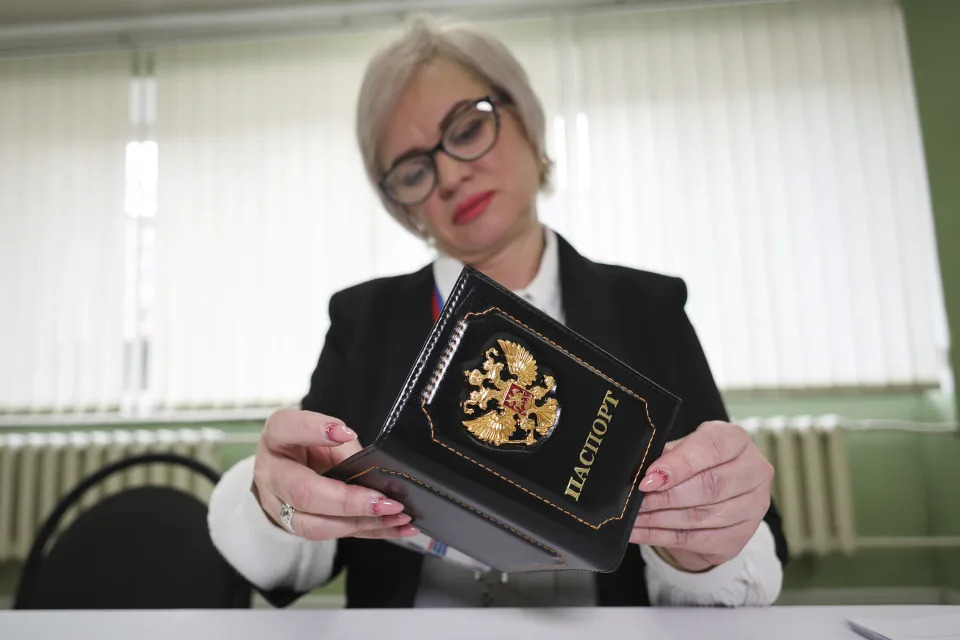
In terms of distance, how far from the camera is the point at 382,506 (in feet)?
1.35

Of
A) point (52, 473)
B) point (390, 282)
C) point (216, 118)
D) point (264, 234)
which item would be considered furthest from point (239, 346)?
point (390, 282)

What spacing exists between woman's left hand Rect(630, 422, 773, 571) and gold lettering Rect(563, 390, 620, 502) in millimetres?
45

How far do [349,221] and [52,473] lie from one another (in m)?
1.70

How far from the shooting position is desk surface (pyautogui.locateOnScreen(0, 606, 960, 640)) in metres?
0.47

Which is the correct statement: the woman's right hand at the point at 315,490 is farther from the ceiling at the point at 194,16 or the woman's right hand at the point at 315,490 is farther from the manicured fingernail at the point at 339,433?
the ceiling at the point at 194,16

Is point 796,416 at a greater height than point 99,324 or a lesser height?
lesser

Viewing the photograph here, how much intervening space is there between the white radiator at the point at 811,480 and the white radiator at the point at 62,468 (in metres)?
2.36

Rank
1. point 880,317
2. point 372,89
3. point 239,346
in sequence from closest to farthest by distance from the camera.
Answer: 1. point 372,89
2. point 880,317
3. point 239,346

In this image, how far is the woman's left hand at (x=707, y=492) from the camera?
0.44 metres

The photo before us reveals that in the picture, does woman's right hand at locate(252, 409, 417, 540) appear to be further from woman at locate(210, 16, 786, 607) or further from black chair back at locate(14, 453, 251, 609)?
black chair back at locate(14, 453, 251, 609)

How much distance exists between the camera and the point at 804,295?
255 cm

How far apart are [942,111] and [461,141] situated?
278 cm

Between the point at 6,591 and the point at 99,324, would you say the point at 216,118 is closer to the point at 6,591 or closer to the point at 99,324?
the point at 99,324

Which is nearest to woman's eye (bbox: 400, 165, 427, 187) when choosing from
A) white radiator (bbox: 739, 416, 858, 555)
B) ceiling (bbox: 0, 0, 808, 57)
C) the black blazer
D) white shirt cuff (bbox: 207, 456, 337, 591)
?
the black blazer
